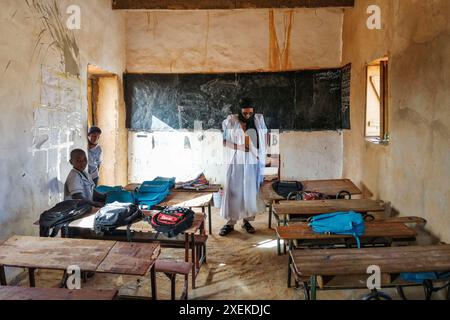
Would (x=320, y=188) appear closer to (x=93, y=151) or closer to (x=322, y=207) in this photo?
(x=322, y=207)

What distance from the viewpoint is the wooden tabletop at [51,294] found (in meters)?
1.89

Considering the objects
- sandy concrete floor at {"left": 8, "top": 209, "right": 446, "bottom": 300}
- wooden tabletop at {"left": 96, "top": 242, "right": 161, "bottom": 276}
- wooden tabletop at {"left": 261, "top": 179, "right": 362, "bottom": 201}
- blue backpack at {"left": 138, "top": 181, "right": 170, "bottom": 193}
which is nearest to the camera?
wooden tabletop at {"left": 96, "top": 242, "right": 161, "bottom": 276}

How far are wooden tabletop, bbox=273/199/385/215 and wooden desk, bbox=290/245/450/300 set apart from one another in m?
1.04

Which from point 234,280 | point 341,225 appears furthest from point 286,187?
point 341,225

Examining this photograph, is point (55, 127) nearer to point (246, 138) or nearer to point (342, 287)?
point (246, 138)

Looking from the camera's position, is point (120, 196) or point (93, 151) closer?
point (120, 196)

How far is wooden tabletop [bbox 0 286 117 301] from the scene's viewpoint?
→ 6.19 feet

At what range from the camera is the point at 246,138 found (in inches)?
186

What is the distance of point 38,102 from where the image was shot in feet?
11.9

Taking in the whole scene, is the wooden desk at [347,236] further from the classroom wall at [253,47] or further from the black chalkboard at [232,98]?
the black chalkboard at [232,98]

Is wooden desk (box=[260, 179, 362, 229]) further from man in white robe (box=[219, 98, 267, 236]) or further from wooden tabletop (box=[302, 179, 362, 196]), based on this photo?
man in white robe (box=[219, 98, 267, 236])

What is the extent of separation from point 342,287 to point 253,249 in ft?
6.08

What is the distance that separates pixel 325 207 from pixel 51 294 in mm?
2619

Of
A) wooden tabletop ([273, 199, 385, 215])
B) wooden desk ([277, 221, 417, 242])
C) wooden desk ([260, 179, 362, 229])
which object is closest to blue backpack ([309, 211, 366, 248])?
wooden desk ([277, 221, 417, 242])
